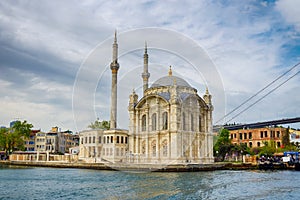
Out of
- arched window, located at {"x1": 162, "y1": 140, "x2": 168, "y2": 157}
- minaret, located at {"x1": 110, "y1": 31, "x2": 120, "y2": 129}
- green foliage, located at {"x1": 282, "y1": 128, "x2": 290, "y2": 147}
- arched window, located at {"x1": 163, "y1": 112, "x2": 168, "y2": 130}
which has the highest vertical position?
minaret, located at {"x1": 110, "y1": 31, "x2": 120, "y2": 129}

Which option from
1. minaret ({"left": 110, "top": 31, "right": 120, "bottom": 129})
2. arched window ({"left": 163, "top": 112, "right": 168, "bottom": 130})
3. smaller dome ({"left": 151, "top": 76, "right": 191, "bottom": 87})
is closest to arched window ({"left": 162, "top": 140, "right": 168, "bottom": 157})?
arched window ({"left": 163, "top": 112, "right": 168, "bottom": 130})

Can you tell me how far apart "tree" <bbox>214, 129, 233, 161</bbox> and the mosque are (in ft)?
26.9

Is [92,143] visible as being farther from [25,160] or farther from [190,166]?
[190,166]

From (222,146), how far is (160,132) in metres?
17.7

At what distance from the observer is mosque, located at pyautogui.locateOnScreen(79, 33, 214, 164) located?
5397 cm

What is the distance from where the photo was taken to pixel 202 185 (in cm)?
2794

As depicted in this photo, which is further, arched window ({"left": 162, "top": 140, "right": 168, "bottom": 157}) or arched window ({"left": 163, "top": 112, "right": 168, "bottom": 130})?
arched window ({"left": 163, "top": 112, "right": 168, "bottom": 130})

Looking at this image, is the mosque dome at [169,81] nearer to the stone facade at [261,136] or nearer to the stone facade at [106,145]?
the stone facade at [106,145]

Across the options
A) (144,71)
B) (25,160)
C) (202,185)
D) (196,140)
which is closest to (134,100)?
(144,71)

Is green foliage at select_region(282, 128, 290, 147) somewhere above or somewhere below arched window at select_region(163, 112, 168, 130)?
below

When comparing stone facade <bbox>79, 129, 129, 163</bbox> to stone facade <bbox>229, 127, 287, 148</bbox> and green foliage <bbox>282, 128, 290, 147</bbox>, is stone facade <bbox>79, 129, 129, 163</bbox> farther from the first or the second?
green foliage <bbox>282, 128, 290, 147</bbox>

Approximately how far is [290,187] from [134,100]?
39041mm

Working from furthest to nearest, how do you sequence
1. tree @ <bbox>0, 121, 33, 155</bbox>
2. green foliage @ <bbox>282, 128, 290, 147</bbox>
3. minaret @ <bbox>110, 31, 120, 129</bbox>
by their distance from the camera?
green foliage @ <bbox>282, 128, 290, 147</bbox> < tree @ <bbox>0, 121, 33, 155</bbox> < minaret @ <bbox>110, 31, 120, 129</bbox>

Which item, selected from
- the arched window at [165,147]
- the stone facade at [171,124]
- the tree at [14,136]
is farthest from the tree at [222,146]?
the tree at [14,136]
